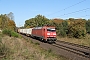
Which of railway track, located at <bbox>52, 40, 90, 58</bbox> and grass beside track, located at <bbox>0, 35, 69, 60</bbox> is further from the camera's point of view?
railway track, located at <bbox>52, 40, 90, 58</bbox>

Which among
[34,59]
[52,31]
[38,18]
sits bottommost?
[34,59]

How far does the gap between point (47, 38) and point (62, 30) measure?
1978 cm

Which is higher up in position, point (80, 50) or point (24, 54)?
point (24, 54)


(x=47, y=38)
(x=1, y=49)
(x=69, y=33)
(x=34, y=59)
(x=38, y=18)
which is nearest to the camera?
(x=34, y=59)

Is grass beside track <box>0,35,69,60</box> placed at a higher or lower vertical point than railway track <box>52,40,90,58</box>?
higher

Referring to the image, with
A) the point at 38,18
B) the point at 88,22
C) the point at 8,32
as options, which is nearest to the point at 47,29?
the point at 8,32

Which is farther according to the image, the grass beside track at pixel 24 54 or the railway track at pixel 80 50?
the railway track at pixel 80 50

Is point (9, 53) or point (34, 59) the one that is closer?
point (34, 59)

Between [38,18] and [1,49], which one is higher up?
[38,18]

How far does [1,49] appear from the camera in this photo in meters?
11.3

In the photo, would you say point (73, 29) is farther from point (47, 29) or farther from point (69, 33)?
point (47, 29)

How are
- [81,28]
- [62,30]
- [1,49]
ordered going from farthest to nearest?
[62,30]
[81,28]
[1,49]

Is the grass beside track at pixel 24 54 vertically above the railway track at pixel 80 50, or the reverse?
the grass beside track at pixel 24 54

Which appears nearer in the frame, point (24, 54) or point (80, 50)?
point (24, 54)
